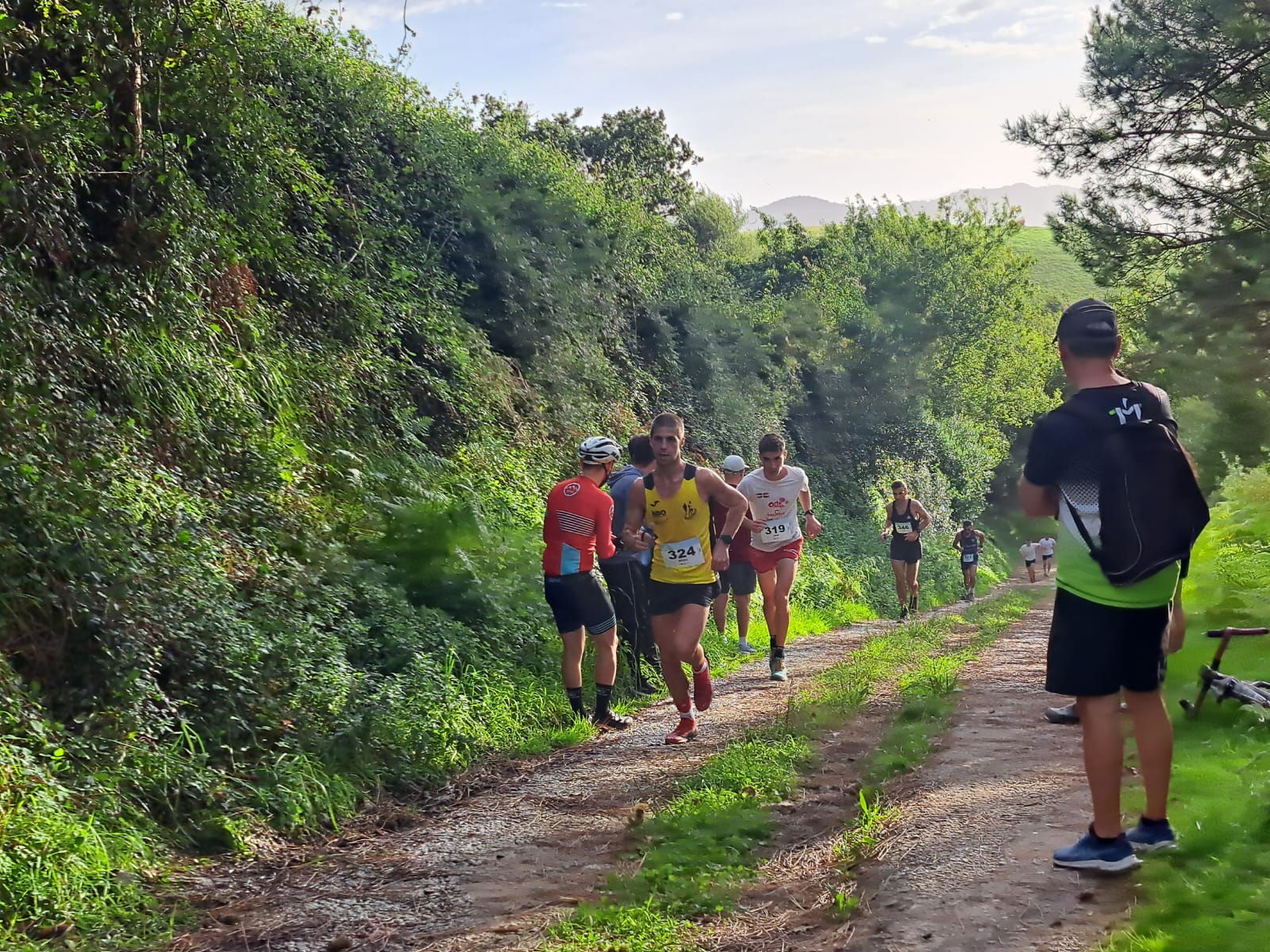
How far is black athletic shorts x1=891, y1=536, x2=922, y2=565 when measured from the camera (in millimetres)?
18562

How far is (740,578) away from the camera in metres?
13.4

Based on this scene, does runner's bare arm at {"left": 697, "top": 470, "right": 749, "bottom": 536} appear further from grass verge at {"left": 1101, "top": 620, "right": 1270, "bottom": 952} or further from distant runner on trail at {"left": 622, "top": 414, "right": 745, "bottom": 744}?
grass verge at {"left": 1101, "top": 620, "right": 1270, "bottom": 952}

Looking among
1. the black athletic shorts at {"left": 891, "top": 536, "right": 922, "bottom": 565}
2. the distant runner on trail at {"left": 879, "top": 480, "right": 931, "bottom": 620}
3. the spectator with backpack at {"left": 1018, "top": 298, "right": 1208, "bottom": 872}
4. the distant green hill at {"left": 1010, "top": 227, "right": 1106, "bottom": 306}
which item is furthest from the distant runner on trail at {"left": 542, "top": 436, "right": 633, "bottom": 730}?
the distant green hill at {"left": 1010, "top": 227, "right": 1106, "bottom": 306}

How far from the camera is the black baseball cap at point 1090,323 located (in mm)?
4664

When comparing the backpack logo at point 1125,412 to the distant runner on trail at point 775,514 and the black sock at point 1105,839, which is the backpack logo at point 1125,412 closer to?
the black sock at point 1105,839

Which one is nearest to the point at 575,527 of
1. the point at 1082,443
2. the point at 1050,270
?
the point at 1082,443

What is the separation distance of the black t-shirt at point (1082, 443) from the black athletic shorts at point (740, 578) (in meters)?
8.51

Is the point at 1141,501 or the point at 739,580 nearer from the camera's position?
the point at 1141,501

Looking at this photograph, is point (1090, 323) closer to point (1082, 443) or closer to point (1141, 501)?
point (1082, 443)

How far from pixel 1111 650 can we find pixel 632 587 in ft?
20.8

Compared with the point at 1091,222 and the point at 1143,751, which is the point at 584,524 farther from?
the point at 1091,222

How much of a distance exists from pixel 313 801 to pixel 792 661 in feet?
25.2

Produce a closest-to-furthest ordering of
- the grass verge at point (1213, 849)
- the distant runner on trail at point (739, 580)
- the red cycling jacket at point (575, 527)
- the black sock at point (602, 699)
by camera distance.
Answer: the grass verge at point (1213, 849)
the red cycling jacket at point (575, 527)
the black sock at point (602, 699)
the distant runner on trail at point (739, 580)

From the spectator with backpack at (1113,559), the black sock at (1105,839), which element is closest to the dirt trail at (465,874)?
the black sock at (1105,839)
